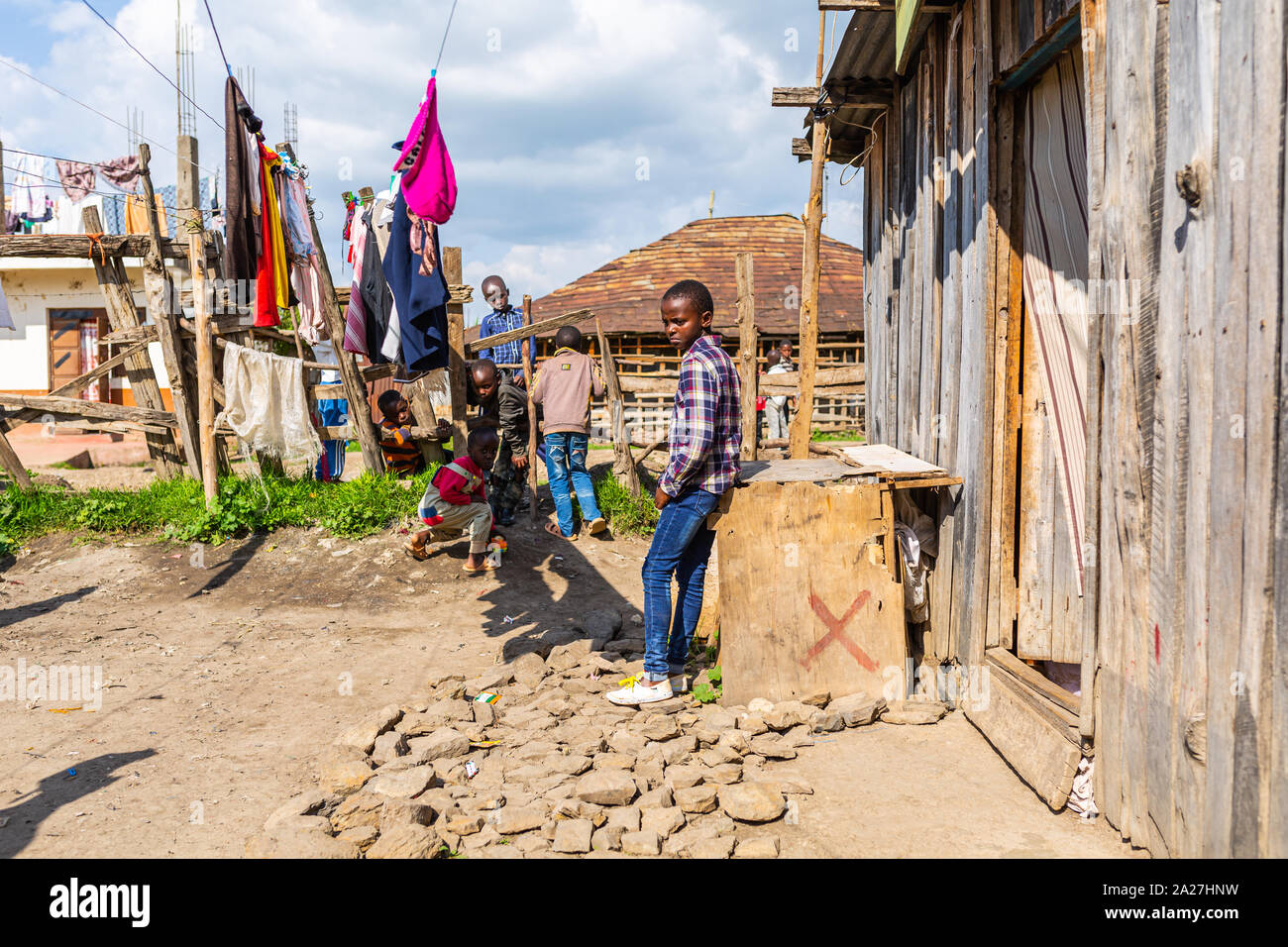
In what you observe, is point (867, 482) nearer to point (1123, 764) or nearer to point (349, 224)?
point (1123, 764)

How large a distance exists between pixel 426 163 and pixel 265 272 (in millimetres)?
1758

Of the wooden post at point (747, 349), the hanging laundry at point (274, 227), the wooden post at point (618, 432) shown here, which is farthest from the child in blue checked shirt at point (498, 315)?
the hanging laundry at point (274, 227)

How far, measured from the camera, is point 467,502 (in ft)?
23.8

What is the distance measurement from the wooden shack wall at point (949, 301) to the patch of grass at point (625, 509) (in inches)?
126

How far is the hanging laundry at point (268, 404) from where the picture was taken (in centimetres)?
797

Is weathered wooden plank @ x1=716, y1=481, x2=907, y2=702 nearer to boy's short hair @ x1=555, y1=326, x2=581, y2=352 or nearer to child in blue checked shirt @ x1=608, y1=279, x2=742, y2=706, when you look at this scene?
child in blue checked shirt @ x1=608, y1=279, x2=742, y2=706

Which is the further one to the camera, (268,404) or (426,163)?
(268,404)

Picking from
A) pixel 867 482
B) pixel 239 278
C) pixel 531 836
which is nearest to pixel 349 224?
pixel 239 278

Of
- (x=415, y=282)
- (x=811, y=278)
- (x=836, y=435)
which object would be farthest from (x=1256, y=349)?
(x=836, y=435)

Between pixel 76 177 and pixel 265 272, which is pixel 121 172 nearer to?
pixel 76 177

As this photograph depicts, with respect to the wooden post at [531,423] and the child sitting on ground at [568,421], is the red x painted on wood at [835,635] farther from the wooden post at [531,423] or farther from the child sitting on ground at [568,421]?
the wooden post at [531,423]

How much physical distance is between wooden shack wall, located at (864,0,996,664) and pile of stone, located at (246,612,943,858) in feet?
2.41

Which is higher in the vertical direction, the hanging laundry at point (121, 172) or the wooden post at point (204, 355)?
the hanging laundry at point (121, 172)

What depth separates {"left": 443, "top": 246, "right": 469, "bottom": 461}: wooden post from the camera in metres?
8.50
